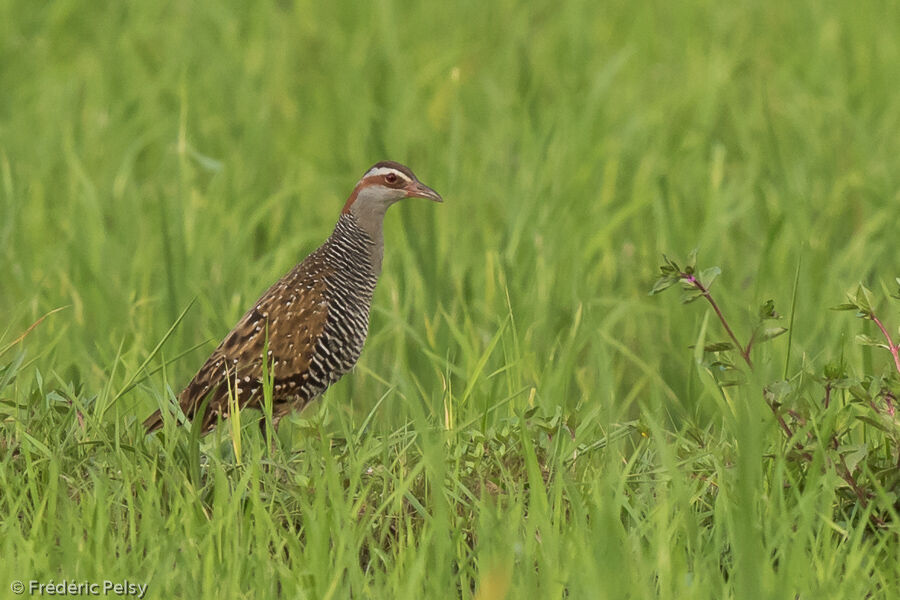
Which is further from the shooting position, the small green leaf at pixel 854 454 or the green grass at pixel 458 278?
the small green leaf at pixel 854 454

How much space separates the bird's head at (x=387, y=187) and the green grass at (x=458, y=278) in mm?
494

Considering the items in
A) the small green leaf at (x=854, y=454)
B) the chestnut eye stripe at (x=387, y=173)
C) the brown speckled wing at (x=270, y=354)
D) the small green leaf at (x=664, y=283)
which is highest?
the chestnut eye stripe at (x=387, y=173)

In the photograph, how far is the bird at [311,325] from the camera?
4766mm

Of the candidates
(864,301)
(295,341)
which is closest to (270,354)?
(295,341)

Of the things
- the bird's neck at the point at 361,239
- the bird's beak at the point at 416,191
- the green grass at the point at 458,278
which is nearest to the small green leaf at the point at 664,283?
the green grass at the point at 458,278

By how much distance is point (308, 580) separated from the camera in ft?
11.6

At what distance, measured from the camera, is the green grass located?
3.67 meters

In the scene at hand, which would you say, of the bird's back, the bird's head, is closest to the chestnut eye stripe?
the bird's head

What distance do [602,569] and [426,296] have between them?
9.70 feet

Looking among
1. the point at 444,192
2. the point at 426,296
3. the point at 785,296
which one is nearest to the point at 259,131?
the point at 444,192

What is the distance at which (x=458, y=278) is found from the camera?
6.29m

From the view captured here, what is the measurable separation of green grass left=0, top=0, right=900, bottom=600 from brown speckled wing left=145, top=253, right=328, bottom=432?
20 centimetres

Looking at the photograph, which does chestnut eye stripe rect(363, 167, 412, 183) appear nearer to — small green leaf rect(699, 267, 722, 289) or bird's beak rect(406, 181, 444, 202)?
bird's beak rect(406, 181, 444, 202)

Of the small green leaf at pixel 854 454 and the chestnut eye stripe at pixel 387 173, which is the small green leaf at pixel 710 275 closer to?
the small green leaf at pixel 854 454
